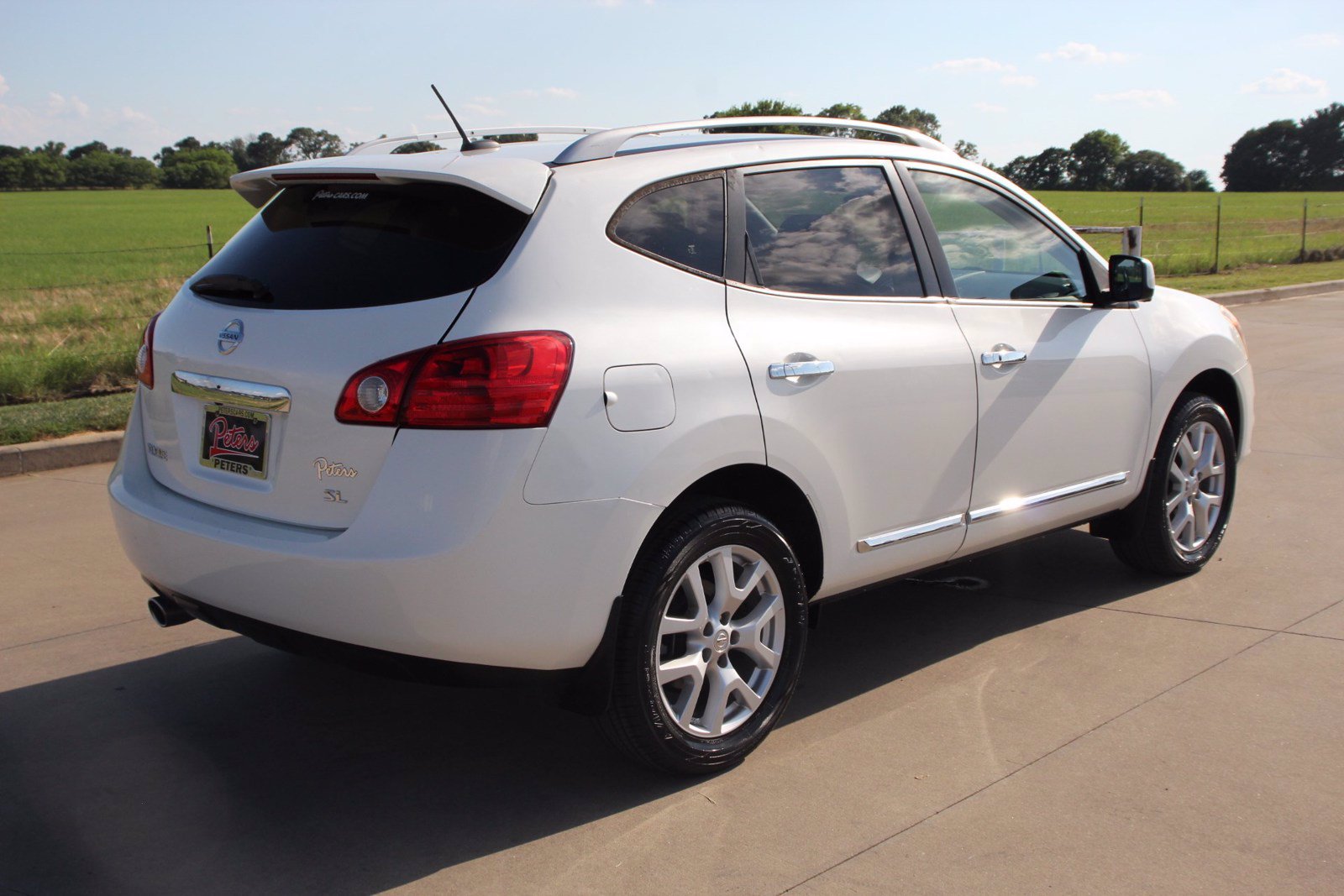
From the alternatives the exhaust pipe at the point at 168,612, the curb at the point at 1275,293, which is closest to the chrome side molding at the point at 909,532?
the exhaust pipe at the point at 168,612

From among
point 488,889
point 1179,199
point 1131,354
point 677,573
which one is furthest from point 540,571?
point 1179,199

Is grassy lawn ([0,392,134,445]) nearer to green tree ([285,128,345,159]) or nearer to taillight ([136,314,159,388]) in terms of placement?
green tree ([285,128,345,159])

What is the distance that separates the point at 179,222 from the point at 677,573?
51364 mm

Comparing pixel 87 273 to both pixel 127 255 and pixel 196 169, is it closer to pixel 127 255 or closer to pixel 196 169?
pixel 127 255

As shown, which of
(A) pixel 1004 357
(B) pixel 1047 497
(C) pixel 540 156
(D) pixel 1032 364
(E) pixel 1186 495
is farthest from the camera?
(E) pixel 1186 495

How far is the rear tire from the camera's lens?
5.24 metres

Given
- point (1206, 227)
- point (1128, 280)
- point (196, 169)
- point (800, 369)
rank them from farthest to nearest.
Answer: point (196, 169)
point (1206, 227)
point (1128, 280)
point (800, 369)

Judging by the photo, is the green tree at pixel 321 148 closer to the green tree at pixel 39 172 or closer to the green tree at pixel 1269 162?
the green tree at pixel 39 172

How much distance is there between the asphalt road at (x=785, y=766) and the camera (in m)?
3.12

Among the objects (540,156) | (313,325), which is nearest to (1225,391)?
(540,156)

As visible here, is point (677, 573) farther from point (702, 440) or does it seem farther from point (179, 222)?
point (179, 222)

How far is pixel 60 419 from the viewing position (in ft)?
27.9

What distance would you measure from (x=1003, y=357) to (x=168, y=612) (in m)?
2.77

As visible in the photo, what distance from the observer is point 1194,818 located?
3.32 m
